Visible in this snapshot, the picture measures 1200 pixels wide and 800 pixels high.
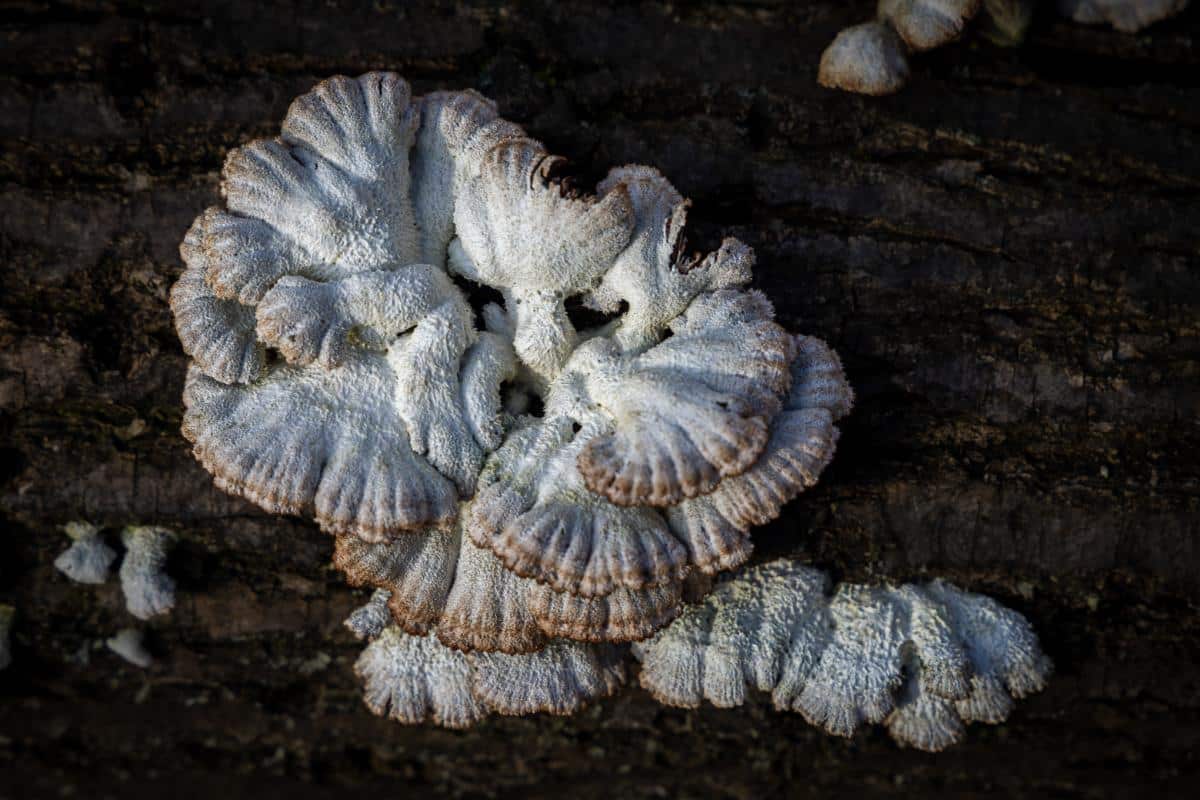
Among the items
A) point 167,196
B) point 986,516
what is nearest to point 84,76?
point 167,196

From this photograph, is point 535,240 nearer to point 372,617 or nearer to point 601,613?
point 601,613

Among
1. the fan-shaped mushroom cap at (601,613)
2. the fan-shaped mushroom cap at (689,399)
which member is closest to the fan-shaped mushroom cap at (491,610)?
the fan-shaped mushroom cap at (601,613)

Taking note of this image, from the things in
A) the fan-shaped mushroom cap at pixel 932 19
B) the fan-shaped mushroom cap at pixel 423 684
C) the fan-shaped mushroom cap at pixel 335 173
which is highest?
the fan-shaped mushroom cap at pixel 932 19

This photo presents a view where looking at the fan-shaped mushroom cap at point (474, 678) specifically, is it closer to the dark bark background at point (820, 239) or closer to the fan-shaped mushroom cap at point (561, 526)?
the dark bark background at point (820, 239)

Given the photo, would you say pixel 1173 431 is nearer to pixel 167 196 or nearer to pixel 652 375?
pixel 652 375

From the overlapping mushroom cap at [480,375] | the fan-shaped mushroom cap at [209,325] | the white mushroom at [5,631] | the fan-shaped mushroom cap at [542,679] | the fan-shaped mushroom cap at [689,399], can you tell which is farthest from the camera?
the white mushroom at [5,631]

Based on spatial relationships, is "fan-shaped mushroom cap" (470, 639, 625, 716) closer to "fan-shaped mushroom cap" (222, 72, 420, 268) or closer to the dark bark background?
the dark bark background

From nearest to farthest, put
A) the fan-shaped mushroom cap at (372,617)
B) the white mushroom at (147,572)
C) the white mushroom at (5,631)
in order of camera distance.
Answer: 1. the fan-shaped mushroom cap at (372,617)
2. the white mushroom at (147,572)
3. the white mushroom at (5,631)
